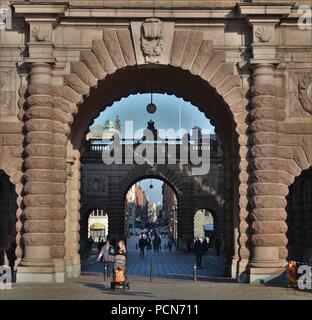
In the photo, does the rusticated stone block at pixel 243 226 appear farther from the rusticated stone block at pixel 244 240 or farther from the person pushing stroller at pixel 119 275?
the person pushing stroller at pixel 119 275

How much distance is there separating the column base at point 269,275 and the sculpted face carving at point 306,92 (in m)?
6.06

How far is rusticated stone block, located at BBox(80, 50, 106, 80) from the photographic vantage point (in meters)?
24.5

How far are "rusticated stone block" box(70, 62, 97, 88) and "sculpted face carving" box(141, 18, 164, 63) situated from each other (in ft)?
7.11

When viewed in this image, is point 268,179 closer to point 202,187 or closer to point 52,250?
point 52,250

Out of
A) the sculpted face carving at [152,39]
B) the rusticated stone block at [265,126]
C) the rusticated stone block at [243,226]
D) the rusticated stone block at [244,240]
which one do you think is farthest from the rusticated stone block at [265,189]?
the sculpted face carving at [152,39]

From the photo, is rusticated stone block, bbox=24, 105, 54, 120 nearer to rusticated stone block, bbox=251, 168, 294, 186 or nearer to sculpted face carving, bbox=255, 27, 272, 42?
rusticated stone block, bbox=251, 168, 294, 186

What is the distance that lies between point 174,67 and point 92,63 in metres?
3.12

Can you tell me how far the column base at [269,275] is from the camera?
22750 millimetres

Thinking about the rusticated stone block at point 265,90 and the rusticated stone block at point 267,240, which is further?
the rusticated stone block at point 265,90

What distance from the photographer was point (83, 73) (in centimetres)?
2450

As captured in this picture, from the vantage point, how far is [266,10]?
23.7 metres

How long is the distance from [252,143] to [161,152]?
36.1m

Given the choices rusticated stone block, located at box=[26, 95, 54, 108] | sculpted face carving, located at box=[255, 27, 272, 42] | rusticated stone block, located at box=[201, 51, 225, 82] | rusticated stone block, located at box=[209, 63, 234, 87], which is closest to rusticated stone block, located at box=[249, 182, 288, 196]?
rusticated stone block, located at box=[209, 63, 234, 87]

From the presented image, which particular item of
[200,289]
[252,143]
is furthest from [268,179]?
[200,289]
